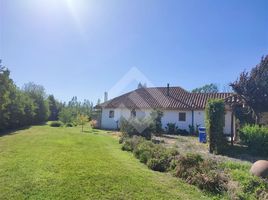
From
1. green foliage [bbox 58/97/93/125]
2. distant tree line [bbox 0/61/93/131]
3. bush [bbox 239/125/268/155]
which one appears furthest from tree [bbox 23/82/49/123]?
bush [bbox 239/125/268/155]

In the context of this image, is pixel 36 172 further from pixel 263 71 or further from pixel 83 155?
pixel 263 71

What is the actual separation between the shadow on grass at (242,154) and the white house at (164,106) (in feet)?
35.4

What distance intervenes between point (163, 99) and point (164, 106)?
2.06m

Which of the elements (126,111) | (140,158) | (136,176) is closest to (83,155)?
(140,158)

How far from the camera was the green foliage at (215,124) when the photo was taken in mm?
13391

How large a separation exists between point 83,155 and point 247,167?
6.87 metres

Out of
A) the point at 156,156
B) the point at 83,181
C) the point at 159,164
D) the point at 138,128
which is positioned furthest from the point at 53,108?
the point at 83,181

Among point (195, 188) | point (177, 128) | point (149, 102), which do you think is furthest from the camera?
point (149, 102)

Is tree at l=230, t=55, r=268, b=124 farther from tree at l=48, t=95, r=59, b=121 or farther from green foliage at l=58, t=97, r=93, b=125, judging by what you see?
tree at l=48, t=95, r=59, b=121

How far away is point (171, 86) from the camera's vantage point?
31.9 m

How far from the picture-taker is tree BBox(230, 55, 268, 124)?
17578 millimetres

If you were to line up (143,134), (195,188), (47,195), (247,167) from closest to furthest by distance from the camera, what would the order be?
(47,195) < (195,188) < (247,167) < (143,134)

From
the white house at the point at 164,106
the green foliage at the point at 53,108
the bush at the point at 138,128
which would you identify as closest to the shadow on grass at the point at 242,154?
the bush at the point at 138,128

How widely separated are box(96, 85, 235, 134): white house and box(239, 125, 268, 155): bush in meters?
10.9
